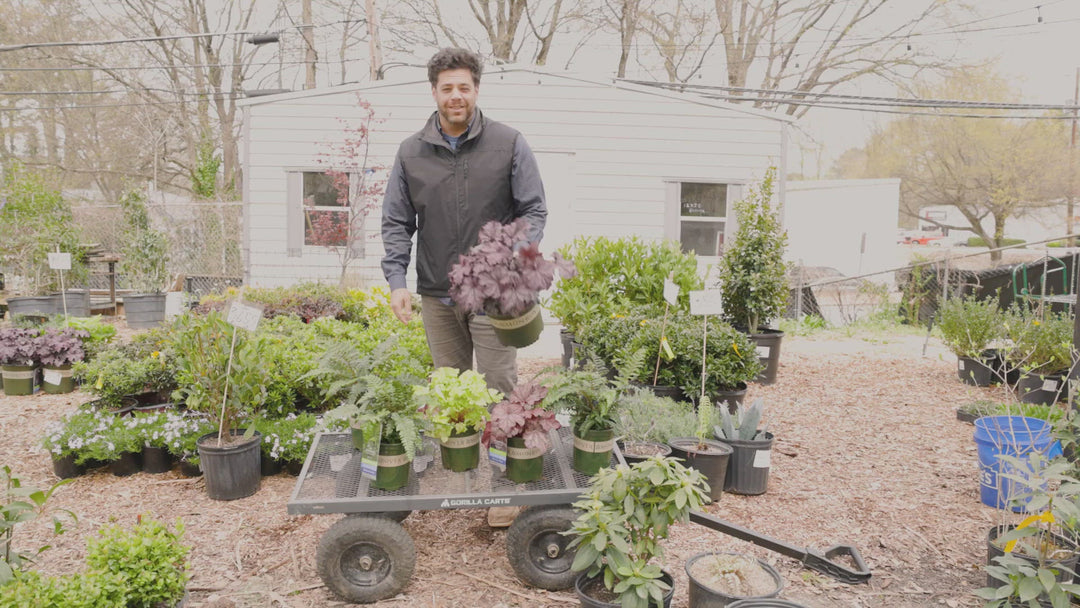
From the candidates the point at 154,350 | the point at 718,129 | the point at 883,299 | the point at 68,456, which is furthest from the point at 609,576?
the point at 883,299

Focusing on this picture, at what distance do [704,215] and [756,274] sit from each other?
3.79m

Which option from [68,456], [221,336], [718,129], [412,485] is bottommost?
[68,456]

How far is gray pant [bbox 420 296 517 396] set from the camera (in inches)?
120

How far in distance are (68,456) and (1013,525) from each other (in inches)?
185

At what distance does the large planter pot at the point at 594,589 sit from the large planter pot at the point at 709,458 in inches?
41.2

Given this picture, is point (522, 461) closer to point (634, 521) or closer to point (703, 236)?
point (634, 521)

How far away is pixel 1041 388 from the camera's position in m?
5.39

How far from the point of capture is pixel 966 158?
64.7 feet

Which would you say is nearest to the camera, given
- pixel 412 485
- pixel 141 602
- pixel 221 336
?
pixel 141 602

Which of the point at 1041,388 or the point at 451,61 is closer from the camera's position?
the point at 451,61

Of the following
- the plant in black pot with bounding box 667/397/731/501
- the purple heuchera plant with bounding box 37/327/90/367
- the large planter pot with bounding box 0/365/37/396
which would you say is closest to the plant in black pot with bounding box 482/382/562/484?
the plant in black pot with bounding box 667/397/731/501

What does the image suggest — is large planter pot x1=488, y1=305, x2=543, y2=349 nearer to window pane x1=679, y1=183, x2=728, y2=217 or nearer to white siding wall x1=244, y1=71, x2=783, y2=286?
white siding wall x1=244, y1=71, x2=783, y2=286

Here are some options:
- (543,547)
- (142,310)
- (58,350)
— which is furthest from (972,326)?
(142,310)

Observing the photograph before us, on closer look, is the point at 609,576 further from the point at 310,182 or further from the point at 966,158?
the point at 966,158
